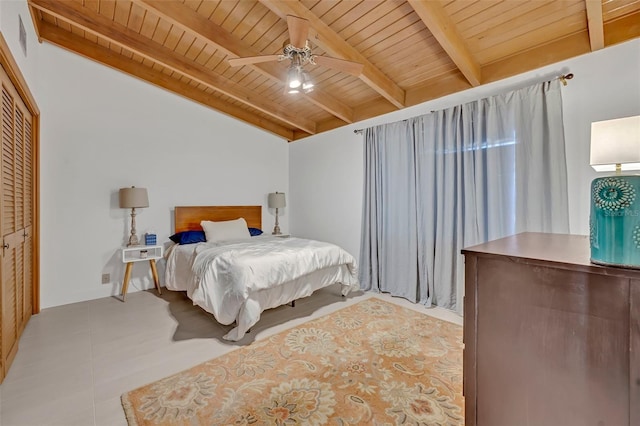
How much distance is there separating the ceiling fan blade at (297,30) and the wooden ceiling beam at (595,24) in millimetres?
1924

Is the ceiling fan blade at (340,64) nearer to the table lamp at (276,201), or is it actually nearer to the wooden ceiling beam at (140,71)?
the wooden ceiling beam at (140,71)

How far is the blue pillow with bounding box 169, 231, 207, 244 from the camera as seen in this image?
3.92 meters

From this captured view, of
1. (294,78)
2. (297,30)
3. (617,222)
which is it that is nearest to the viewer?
(617,222)

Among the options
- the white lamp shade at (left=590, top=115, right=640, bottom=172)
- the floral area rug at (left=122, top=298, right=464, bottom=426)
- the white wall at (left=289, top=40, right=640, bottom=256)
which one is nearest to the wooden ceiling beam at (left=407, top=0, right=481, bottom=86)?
the white wall at (left=289, top=40, right=640, bottom=256)

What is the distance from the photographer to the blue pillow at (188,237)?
392 cm

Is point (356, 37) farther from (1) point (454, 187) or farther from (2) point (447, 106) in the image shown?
(1) point (454, 187)

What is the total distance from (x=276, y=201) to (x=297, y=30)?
10.9 feet

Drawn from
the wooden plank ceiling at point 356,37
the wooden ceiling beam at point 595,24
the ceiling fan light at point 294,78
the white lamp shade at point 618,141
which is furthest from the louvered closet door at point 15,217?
the wooden ceiling beam at point 595,24

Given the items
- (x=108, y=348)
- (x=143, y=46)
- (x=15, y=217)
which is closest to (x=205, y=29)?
(x=143, y=46)

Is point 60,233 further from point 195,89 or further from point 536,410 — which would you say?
point 536,410

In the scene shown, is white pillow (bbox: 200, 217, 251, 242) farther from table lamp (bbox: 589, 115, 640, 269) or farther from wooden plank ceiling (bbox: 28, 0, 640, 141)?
table lamp (bbox: 589, 115, 640, 269)

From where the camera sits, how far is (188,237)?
156 inches

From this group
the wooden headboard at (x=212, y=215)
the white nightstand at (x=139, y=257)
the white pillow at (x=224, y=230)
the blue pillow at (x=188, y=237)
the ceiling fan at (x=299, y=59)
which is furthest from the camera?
the wooden headboard at (x=212, y=215)

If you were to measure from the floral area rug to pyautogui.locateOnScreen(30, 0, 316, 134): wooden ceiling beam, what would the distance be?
128 inches
